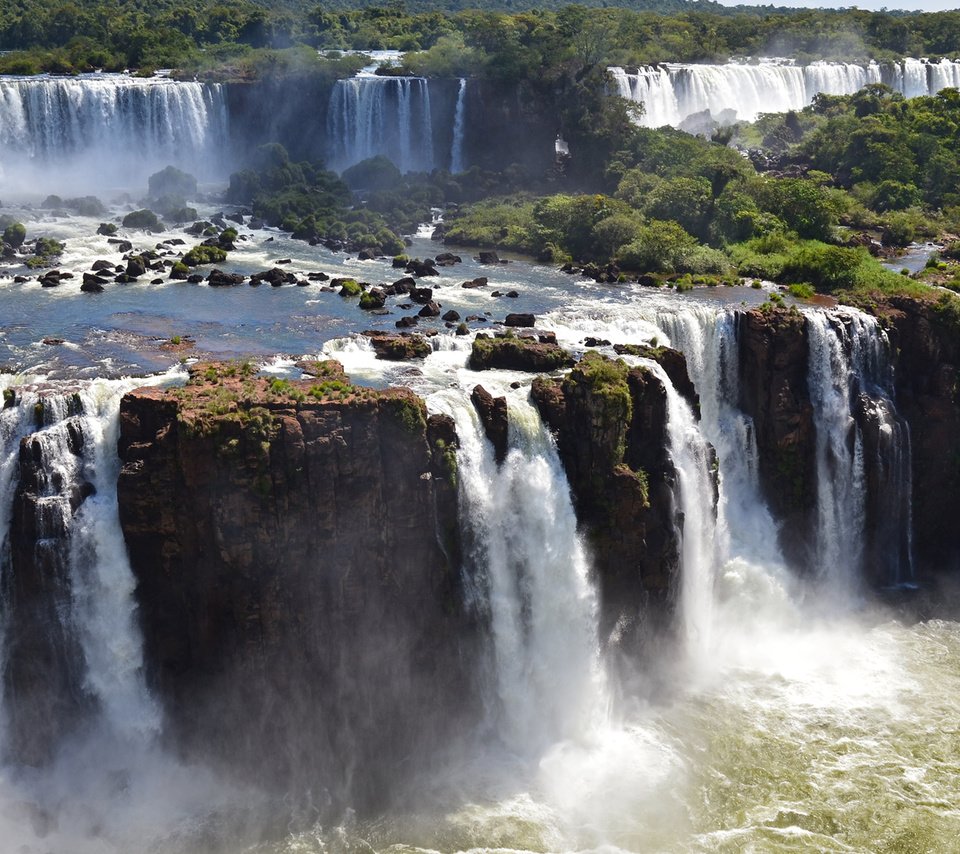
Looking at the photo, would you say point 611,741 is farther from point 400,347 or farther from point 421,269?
point 421,269

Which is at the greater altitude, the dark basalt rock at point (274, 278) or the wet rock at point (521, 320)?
the dark basalt rock at point (274, 278)

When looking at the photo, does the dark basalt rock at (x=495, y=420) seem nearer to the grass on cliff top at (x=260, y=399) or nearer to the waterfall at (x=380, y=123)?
the grass on cliff top at (x=260, y=399)

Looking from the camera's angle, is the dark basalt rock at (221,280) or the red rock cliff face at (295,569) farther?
the dark basalt rock at (221,280)

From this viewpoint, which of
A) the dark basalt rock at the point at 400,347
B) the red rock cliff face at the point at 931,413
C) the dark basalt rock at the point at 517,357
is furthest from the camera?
the red rock cliff face at the point at 931,413

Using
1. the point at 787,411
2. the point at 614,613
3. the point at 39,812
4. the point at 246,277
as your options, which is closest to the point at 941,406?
the point at 787,411

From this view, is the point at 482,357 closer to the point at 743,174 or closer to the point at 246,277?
the point at 246,277

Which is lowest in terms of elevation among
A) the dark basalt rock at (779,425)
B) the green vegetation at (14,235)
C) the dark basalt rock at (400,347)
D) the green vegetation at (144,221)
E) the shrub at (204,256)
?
the dark basalt rock at (779,425)

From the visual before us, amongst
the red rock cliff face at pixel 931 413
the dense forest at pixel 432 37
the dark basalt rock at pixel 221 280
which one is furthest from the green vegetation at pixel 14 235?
the red rock cliff face at pixel 931 413
